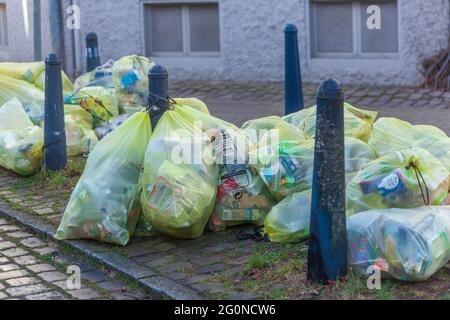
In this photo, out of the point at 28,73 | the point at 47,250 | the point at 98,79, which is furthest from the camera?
the point at 98,79

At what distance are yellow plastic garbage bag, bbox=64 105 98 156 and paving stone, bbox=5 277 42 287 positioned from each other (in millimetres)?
2520

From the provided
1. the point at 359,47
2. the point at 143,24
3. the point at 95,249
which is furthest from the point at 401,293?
the point at 143,24

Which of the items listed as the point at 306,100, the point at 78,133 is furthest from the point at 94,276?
the point at 306,100

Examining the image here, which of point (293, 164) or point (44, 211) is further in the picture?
point (44, 211)

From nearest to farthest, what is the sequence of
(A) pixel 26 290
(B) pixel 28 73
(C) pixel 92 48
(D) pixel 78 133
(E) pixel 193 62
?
(A) pixel 26 290, (D) pixel 78 133, (B) pixel 28 73, (C) pixel 92 48, (E) pixel 193 62

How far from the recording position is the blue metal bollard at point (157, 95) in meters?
5.52

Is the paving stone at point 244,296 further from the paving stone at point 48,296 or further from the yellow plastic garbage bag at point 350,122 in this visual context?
the yellow plastic garbage bag at point 350,122

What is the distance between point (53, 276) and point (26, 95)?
10.8 ft

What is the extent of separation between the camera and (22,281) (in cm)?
477

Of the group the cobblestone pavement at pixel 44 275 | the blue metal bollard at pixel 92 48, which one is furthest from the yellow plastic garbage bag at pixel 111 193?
the blue metal bollard at pixel 92 48

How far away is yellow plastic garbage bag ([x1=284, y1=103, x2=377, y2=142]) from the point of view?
18.7 ft

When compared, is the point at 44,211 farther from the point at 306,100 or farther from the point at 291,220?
the point at 306,100

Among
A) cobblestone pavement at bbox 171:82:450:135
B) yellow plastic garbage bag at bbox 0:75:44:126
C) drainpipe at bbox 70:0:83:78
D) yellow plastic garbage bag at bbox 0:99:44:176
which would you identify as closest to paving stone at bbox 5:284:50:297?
yellow plastic garbage bag at bbox 0:99:44:176

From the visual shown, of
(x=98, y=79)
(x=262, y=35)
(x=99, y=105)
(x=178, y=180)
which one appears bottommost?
(x=178, y=180)
